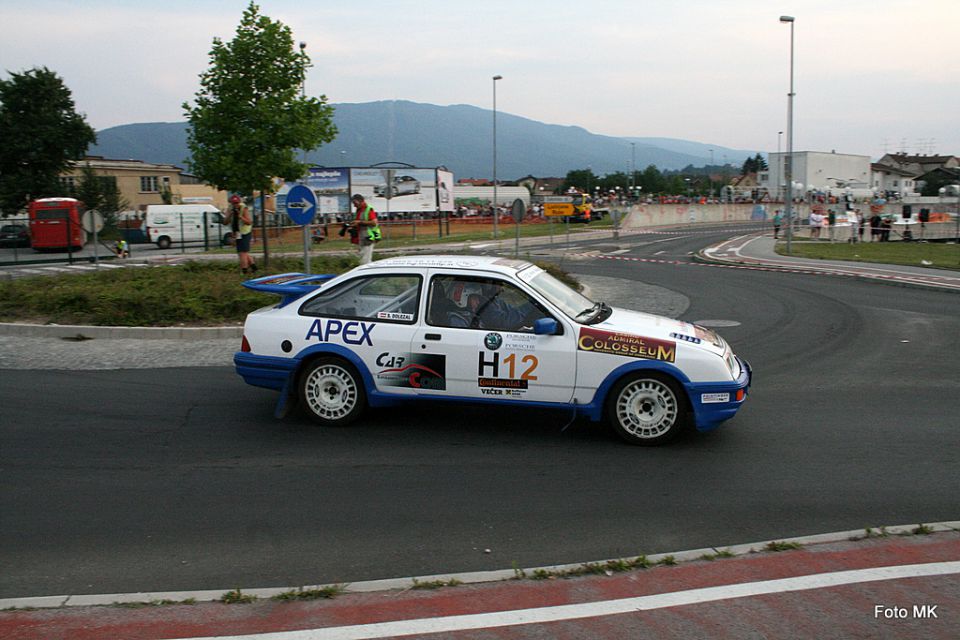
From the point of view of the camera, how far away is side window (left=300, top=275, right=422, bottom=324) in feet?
24.3

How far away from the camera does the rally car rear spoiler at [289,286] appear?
7840mm

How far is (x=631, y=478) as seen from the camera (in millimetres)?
6223

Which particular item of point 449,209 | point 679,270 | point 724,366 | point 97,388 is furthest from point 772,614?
point 449,209

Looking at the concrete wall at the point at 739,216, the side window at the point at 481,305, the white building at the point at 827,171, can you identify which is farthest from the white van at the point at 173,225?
the white building at the point at 827,171

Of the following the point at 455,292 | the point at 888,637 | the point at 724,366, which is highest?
the point at 455,292

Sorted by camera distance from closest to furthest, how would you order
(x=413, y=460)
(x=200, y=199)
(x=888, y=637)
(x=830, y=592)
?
(x=888, y=637)
(x=830, y=592)
(x=413, y=460)
(x=200, y=199)

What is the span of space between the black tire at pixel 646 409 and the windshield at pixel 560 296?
0.80m

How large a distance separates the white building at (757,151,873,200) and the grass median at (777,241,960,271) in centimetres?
5081

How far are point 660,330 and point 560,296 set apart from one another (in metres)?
0.97

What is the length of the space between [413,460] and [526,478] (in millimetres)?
986

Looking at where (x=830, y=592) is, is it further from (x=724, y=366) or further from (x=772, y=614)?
(x=724, y=366)

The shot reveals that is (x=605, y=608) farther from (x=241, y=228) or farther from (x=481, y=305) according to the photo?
(x=241, y=228)

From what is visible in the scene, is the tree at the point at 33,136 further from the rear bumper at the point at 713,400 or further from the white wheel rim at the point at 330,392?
the rear bumper at the point at 713,400

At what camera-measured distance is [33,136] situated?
194 ft
